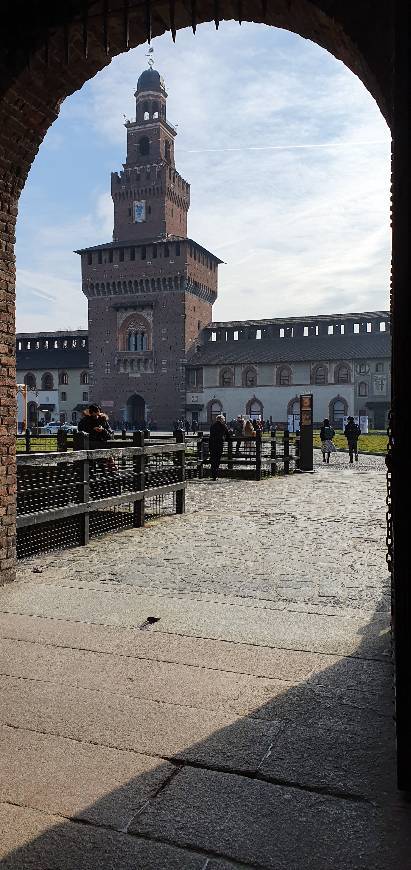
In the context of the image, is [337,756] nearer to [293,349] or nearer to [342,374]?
[342,374]

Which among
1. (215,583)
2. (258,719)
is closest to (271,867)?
(258,719)

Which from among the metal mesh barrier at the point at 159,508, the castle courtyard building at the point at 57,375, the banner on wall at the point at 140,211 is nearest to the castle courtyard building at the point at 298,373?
the banner on wall at the point at 140,211

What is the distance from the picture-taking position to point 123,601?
458cm

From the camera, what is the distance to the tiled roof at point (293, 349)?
6275 centimetres

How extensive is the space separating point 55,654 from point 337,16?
3606 millimetres

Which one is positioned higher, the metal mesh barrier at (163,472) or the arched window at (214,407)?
the arched window at (214,407)

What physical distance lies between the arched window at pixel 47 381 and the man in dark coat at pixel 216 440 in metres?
61.3

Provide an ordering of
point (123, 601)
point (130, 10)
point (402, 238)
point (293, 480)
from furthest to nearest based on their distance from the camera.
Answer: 1. point (293, 480)
2. point (123, 601)
3. point (130, 10)
4. point (402, 238)

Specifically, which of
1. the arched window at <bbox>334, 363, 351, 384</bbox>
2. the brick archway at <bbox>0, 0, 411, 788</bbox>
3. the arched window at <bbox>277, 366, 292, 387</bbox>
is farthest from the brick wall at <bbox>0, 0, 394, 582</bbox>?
the arched window at <bbox>277, 366, 292, 387</bbox>

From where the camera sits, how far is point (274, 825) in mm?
2027

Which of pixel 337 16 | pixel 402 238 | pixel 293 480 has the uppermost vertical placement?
pixel 337 16

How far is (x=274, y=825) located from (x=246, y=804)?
14 cm

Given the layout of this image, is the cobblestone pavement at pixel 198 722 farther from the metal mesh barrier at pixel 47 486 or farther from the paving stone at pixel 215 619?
the metal mesh barrier at pixel 47 486

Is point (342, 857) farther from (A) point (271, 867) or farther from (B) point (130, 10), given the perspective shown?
(B) point (130, 10)
